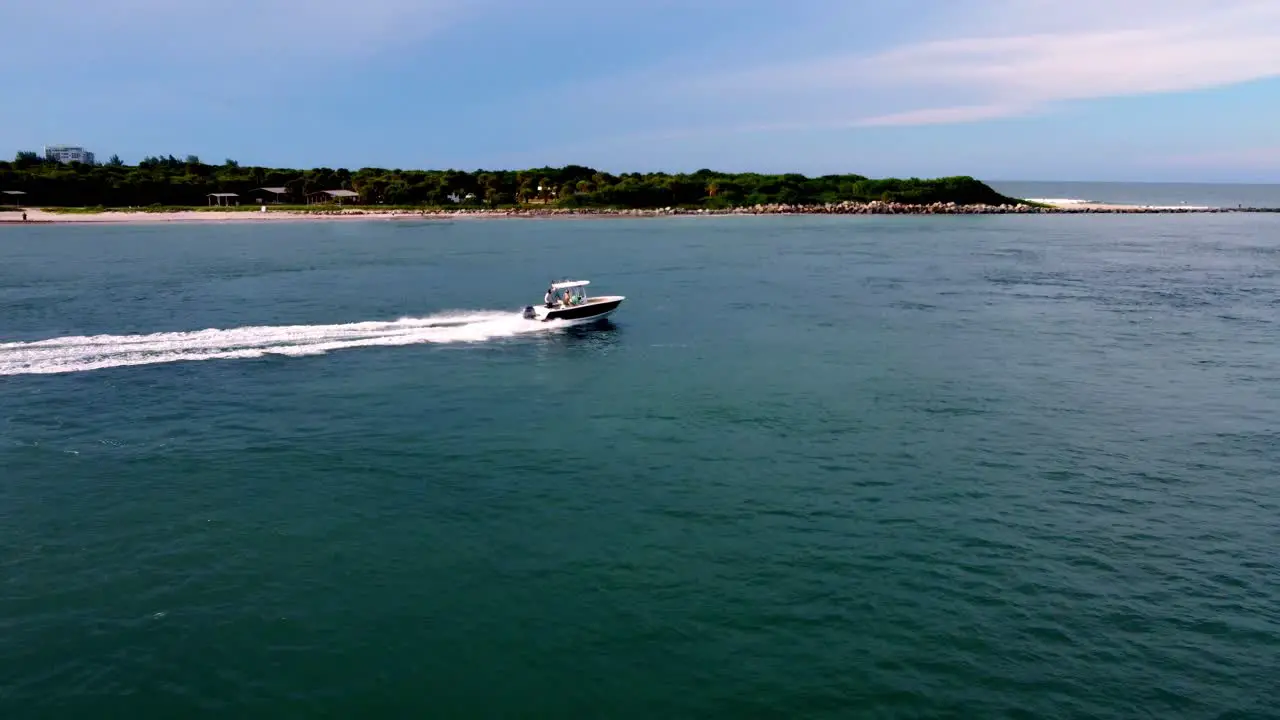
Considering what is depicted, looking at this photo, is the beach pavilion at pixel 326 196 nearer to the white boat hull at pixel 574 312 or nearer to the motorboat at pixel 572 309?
the motorboat at pixel 572 309

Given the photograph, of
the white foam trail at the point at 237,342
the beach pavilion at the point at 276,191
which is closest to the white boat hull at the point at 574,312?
the white foam trail at the point at 237,342

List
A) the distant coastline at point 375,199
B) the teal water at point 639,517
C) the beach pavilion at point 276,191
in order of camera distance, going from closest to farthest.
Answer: the teal water at point 639,517, the distant coastline at point 375,199, the beach pavilion at point 276,191

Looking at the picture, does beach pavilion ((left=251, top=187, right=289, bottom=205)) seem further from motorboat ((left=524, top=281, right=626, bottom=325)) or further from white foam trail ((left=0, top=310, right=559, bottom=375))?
motorboat ((left=524, top=281, right=626, bottom=325))

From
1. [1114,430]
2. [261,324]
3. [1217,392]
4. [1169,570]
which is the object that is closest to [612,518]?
[1169,570]

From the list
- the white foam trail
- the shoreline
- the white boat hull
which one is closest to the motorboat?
the white boat hull

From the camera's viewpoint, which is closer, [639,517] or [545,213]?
[639,517]

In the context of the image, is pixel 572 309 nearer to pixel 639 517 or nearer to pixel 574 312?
pixel 574 312

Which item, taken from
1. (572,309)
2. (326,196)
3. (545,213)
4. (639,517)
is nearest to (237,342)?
(572,309)
